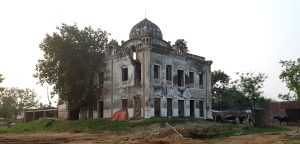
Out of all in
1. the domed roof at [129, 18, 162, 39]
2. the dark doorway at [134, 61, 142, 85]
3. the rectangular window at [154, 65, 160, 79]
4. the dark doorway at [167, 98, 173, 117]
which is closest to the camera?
the dark doorway at [134, 61, 142, 85]

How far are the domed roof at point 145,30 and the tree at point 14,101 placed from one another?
3562 cm

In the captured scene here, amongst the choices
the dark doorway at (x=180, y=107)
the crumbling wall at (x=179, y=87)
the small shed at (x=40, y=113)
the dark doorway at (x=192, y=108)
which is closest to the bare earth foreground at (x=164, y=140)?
the crumbling wall at (x=179, y=87)

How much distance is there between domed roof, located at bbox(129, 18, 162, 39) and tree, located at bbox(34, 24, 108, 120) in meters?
3.26

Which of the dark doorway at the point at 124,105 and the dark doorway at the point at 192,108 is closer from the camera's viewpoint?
the dark doorway at the point at 124,105

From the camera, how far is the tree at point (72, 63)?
105 ft

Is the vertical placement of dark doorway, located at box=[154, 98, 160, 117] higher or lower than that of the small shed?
higher

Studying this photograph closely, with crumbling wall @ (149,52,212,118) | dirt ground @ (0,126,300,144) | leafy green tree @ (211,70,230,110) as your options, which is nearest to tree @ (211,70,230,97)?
leafy green tree @ (211,70,230,110)

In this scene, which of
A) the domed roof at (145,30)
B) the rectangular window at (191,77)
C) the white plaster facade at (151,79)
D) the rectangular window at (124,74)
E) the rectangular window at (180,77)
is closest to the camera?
the white plaster facade at (151,79)

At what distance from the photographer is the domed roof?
34.1 meters

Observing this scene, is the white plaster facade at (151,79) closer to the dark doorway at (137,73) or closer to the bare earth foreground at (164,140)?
the dark doorway at (137,73)

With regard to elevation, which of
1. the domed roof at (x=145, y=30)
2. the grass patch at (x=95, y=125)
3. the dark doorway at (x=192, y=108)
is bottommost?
the grass patch at (x=95, y=125)

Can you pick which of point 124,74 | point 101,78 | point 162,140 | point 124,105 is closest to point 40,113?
point 101,78

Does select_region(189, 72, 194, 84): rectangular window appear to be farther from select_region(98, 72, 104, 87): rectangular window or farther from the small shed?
the small shed

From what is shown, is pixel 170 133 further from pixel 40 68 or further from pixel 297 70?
pixel 40 68
